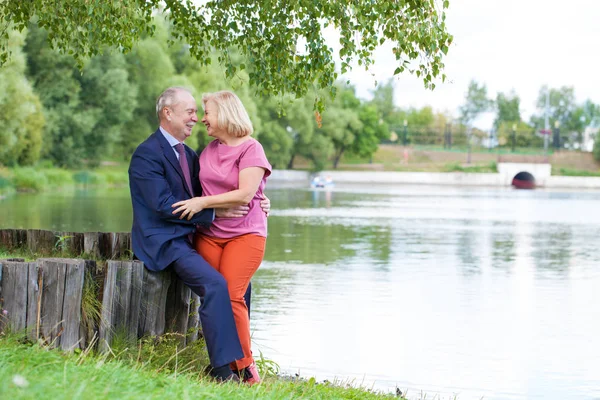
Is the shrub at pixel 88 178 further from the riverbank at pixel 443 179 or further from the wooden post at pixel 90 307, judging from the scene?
the wooden post at pixel 90 307

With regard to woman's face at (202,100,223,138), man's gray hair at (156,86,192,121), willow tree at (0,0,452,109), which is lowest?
woman's face at (202,100,223,138)

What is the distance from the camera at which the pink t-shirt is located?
620 centimetres

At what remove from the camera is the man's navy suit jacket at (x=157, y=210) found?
608 centimetres

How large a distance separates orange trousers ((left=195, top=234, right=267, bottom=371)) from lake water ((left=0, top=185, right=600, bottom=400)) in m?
2.50

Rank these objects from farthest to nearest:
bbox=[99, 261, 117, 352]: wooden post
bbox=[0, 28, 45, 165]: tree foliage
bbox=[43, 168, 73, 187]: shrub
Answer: bbox=[43, 168, 73, 187]: shrub
bbox=[0, 28, 45, 165]: tree foliage
bbox=[99, 261, 117, 352]: wooden post

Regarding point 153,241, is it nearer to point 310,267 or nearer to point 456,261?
point 310,267

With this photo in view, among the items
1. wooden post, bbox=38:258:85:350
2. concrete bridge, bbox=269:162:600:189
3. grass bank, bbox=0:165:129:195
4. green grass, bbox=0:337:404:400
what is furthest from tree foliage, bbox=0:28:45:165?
concrete bridge, bbox=269:162:600:189

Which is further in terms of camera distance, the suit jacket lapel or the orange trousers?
the suit jacket lapel

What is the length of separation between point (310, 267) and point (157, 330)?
36.6ft

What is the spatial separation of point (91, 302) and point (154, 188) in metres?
0.81

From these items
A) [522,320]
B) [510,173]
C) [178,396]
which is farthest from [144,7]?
Answer: [510,173]

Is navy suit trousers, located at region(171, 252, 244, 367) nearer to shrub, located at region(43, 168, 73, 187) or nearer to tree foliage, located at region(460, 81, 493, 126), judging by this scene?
shrub, located at region(43, 168, 73, 187)

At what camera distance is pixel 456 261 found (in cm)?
1956

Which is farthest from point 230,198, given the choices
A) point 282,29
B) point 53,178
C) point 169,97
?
point 53,178
